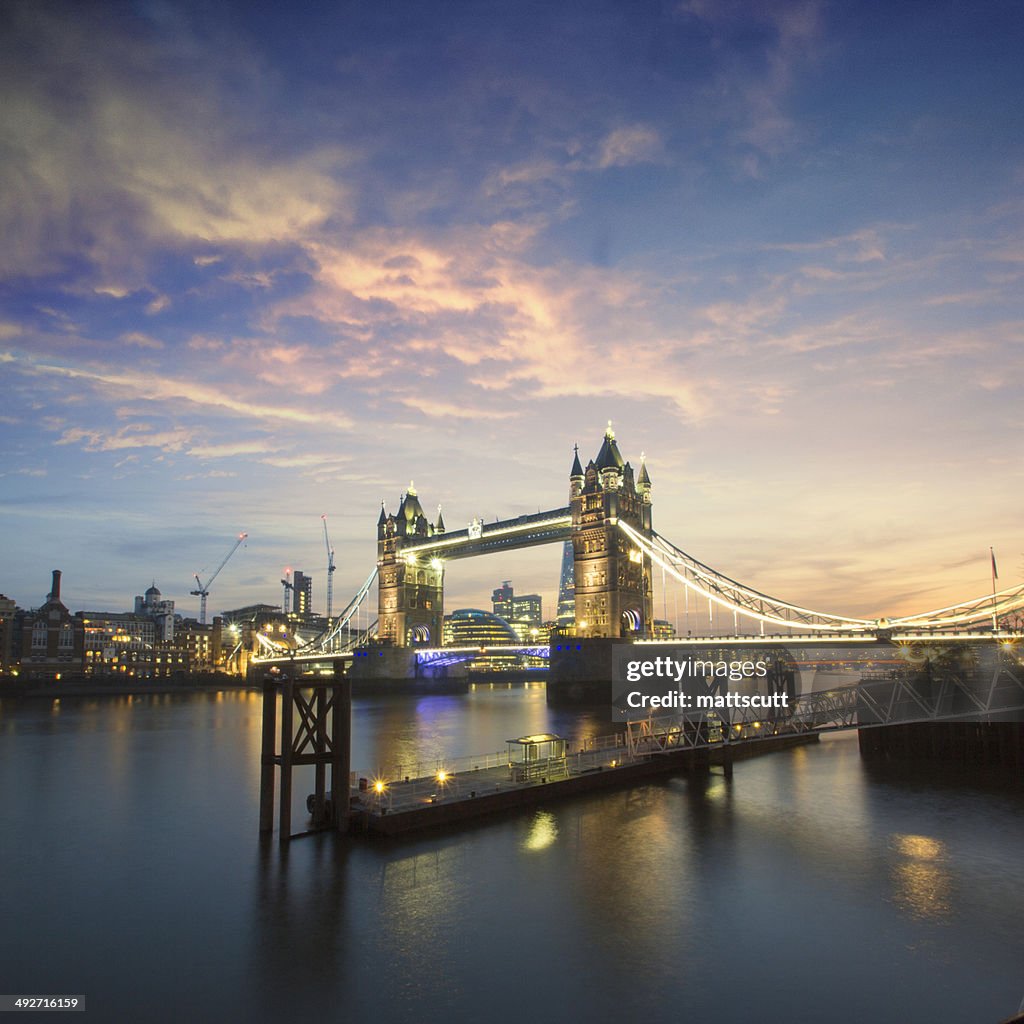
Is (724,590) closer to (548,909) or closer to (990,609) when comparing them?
(990,609)

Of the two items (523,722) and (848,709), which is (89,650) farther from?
(848,709)

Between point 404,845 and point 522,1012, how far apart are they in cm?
1202

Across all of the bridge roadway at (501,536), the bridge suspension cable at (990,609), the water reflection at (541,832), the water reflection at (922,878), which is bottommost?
the water reflection at (922,878)

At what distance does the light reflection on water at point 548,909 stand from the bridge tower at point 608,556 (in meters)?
74.6

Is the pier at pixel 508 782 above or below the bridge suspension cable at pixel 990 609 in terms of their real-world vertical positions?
below

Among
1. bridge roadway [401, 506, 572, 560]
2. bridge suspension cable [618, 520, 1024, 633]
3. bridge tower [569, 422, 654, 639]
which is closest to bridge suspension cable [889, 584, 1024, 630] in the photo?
bridge suspension cable [618, 520, 1024, 633]

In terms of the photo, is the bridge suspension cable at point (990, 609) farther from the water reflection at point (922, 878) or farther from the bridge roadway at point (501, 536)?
the bridge roadway at point (501, 536)

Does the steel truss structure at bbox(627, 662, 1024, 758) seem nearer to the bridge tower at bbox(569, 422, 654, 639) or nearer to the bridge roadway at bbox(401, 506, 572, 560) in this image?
the bridge tower at bbox(569, 422, 654, 639)

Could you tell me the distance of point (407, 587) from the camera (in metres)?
164

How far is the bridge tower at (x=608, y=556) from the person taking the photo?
115 meters

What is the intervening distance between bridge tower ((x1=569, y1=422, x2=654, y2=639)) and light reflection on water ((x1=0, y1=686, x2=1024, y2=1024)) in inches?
2936

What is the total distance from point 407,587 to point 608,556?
198 ft

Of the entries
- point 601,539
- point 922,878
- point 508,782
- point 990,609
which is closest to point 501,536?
point 601,539

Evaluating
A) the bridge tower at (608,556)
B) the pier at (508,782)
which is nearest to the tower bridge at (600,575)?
the bridge tower at (608,556)
